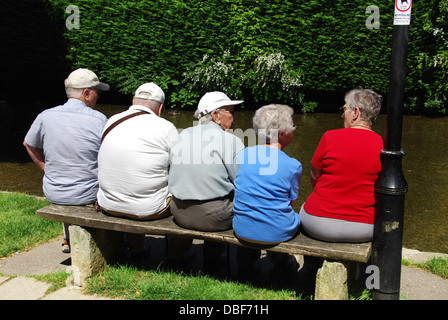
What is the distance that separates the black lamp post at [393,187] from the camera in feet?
9.45

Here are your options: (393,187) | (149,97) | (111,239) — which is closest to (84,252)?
(111,239)

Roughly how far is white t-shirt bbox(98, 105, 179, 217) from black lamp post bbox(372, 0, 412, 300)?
1.53 metres

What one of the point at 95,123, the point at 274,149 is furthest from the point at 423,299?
the point at 95,123

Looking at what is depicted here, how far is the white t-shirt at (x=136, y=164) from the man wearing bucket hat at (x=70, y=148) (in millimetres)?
316

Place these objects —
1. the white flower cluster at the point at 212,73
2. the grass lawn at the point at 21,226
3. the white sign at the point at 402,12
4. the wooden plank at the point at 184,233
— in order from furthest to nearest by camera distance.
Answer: the white flower cluster at the point at 212,73
the grass lawn at the point at 21,226
the wooden plank at the point at 184,233
the white sign at the point at 402,12

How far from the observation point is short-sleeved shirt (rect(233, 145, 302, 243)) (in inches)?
123

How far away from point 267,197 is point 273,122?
1.71 ft

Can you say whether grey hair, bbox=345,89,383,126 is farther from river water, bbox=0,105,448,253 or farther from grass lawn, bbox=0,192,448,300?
river water, bbox=0,105,448,253

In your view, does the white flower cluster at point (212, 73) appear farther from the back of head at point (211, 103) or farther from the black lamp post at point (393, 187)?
the black lamp post at point (393, 187)

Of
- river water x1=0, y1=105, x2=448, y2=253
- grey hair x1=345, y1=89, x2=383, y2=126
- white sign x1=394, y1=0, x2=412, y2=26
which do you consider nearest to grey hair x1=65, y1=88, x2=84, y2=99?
grey hair x1=345, y1=89, x2=383, y2=126

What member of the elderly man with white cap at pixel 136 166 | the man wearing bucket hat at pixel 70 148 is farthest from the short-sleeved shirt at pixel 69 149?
the elderly man with white cap at pixel 136 166

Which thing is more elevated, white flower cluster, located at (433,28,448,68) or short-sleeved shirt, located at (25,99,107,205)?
white flower cluster, located at (433,28,448,68)

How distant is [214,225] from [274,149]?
68 centimetres

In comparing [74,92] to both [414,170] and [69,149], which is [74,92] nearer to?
[69,149]
